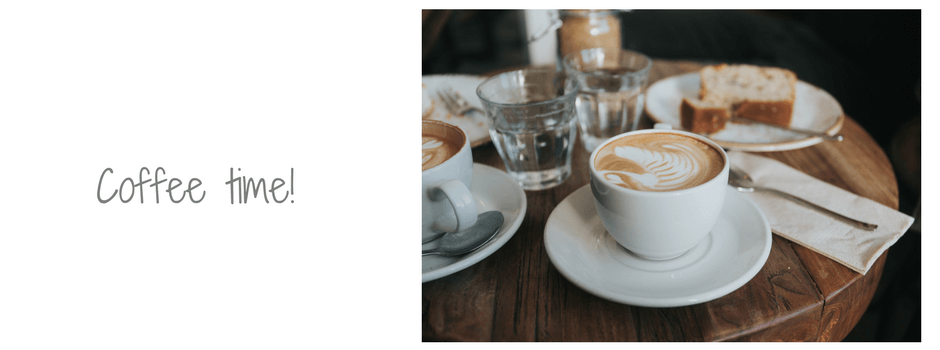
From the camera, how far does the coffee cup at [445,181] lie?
1.61 feet

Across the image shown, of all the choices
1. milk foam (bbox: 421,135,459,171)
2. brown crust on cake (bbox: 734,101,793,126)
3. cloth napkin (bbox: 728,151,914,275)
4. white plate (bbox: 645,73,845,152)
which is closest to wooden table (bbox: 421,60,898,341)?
cloth napkin (bbox: 728,151,914,275)

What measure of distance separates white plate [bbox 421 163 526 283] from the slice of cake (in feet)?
1.21

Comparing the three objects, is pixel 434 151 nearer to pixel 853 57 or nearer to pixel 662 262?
pixel 662 262

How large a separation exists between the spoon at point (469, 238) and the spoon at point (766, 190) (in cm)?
32

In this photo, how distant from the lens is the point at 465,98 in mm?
913

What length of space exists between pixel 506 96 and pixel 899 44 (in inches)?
51.9

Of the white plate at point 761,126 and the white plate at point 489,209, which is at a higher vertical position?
the white plate at point 761,126

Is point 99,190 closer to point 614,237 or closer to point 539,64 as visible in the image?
point 614,237

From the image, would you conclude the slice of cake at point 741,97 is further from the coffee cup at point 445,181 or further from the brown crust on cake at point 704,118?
the coffee cup at point 445,181

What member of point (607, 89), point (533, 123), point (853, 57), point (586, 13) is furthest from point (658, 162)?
point (853, 57)

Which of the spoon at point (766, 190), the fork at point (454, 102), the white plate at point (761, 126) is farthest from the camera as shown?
the fork at point (454, 102)

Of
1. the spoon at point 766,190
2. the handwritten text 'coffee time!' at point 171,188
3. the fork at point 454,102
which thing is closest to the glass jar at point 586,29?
the fork at point 454,102

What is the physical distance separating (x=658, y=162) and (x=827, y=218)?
22 centimetres

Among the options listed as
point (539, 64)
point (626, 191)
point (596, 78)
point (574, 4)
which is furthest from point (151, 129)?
point (539, 64)
